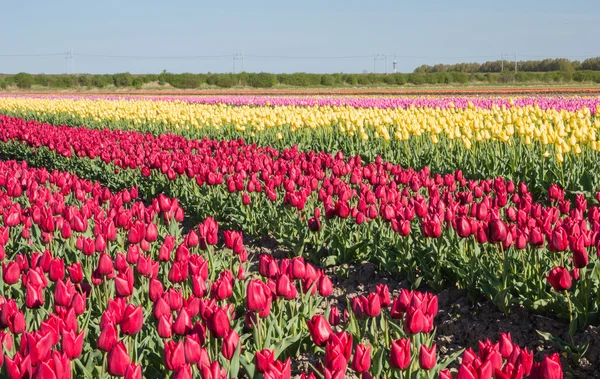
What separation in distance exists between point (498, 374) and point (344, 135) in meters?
8.81

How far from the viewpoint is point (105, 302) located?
3607 mm

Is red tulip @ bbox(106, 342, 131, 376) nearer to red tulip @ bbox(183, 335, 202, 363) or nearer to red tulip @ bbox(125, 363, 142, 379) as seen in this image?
red tulip @ bbox(125, 363, 142, 379)

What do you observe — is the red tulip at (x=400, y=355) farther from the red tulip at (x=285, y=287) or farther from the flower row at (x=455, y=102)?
the flower row at (x=455, y=102)

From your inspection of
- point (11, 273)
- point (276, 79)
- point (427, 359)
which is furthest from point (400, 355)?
point (276, 79)

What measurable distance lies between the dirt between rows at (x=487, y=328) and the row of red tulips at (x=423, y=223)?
0.10 m

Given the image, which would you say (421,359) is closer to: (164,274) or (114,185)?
(164,274)

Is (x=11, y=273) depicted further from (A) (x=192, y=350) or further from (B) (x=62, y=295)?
(A) (x=192, y=350)

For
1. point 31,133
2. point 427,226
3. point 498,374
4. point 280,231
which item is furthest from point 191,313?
point 31,133

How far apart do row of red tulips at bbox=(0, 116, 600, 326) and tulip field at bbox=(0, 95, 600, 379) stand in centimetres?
2

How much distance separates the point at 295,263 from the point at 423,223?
3.88 feet

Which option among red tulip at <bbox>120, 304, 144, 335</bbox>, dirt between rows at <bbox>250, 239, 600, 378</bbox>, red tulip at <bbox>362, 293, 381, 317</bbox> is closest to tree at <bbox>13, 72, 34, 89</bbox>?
dirt between rows at <bbox>250, 239, 600, 378</bbox>

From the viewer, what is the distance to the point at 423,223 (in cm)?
395

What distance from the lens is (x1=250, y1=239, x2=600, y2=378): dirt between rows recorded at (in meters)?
3.34

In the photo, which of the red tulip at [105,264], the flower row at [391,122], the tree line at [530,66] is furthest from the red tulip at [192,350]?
the tree line at [530,66]
